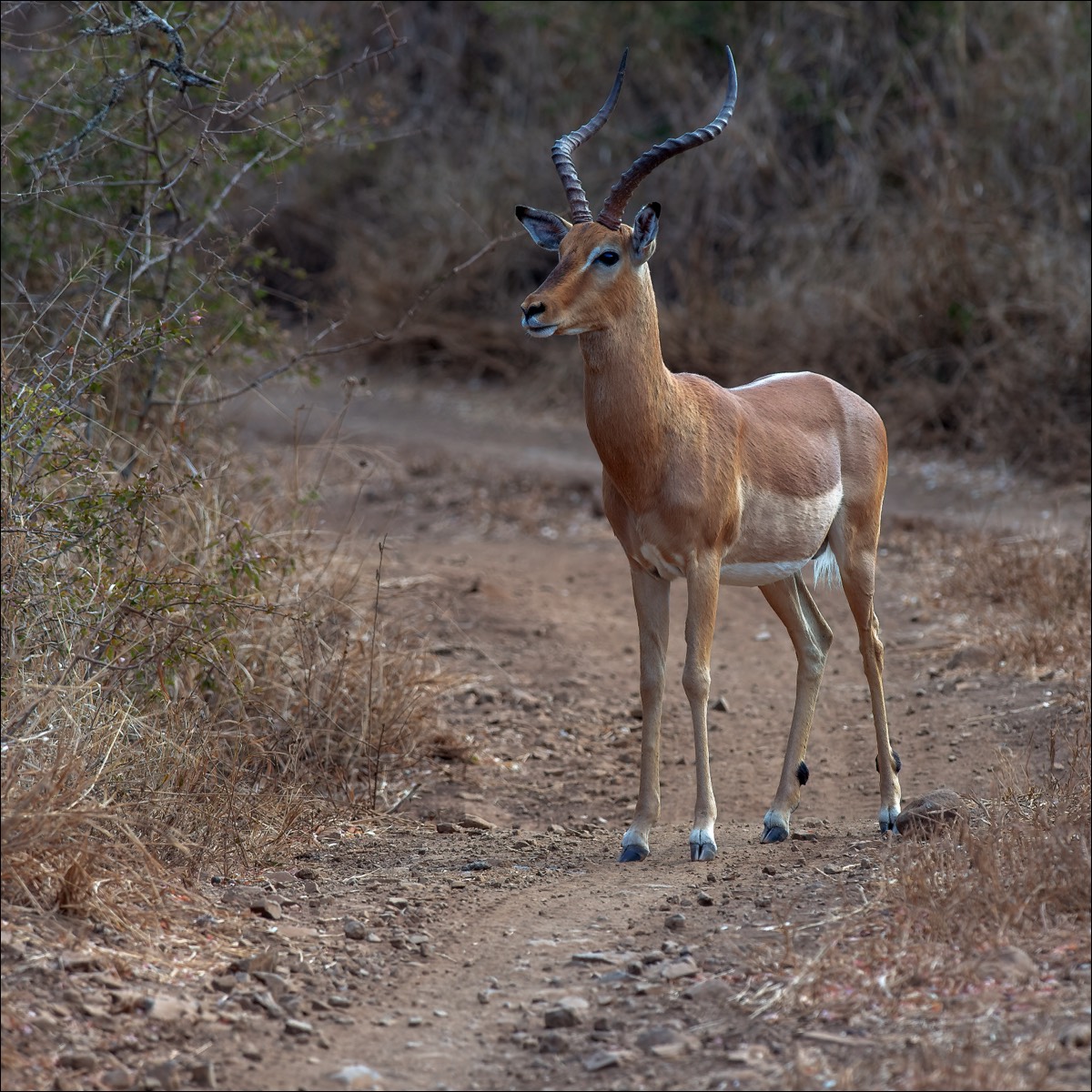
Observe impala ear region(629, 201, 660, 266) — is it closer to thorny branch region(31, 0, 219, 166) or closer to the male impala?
the male impala

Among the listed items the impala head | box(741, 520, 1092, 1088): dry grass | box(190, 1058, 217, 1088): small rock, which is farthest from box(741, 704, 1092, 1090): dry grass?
the impala head

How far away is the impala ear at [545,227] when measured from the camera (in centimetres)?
588

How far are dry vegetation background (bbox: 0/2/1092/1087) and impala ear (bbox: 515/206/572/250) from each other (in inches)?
55.0

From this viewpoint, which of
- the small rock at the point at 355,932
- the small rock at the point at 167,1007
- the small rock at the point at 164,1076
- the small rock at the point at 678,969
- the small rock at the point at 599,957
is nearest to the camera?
the small rock at the point at 164,1076

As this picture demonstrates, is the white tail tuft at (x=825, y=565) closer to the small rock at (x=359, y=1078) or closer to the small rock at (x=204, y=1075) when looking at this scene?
the small rock at (x=359, y=1078)

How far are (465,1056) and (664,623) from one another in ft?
7.42

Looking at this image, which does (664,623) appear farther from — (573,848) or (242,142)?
(242,142)

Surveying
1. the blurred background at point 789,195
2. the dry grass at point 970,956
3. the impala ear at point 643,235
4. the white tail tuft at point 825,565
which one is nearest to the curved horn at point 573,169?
the impala ear at point 643,235

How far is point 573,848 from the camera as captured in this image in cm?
597

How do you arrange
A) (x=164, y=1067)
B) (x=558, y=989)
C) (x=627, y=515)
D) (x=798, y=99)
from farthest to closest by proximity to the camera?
(x=798, y=99) < (x=627, y=515) < (x=558, y=989) < (x=164, y=1067)

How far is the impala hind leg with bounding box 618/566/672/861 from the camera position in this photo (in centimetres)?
576

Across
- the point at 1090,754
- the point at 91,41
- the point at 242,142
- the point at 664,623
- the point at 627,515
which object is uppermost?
the point at 91,41

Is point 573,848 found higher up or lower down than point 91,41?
lower down

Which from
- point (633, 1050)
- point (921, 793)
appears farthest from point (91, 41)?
point (633, 1050)
